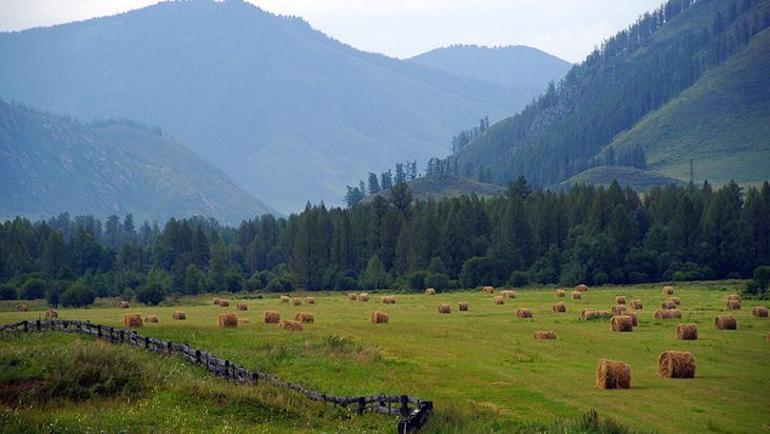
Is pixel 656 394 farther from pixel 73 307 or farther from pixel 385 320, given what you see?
pixel 73 307

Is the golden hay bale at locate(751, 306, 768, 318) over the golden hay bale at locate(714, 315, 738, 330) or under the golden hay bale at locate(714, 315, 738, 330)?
over

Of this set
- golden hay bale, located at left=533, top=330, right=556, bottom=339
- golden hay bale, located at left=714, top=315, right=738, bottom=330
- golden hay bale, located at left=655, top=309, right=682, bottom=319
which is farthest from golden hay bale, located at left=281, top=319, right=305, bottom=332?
golden hay bale, located at left=714, top=315, right=738, bottom=330

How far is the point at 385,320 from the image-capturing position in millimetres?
66125

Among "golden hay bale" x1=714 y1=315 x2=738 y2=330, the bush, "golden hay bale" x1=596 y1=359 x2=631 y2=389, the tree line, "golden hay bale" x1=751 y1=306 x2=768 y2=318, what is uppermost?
Result: the tree line

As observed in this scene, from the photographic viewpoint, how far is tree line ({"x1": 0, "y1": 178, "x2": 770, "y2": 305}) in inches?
5605

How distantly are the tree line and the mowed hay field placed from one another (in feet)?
218

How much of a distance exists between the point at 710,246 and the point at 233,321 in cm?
10591

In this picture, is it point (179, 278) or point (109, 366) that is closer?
point (109, 366)

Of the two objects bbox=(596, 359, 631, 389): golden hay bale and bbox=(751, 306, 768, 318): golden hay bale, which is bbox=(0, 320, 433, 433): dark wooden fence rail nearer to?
bbox=(596, 359, 631, 389): golden hay bale

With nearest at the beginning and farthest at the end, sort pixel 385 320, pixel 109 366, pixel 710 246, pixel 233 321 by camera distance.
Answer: pixel 109 366, pixel 233 321, pixel 385 320, pixel 710 246

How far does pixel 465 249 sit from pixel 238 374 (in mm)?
122588

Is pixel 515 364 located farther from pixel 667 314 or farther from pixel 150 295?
pixel 150 295

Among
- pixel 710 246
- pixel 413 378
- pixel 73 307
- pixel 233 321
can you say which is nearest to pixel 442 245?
pixel 710 246

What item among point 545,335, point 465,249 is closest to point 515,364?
point 545,335
